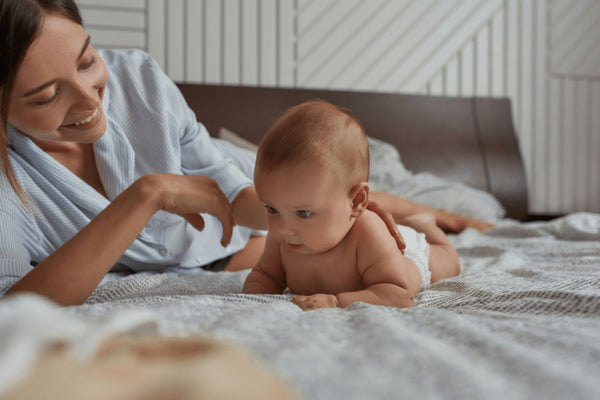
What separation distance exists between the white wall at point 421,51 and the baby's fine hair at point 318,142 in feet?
6.04

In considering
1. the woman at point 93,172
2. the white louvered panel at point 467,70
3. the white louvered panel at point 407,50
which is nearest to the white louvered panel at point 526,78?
the white louvered panel at point 467,70

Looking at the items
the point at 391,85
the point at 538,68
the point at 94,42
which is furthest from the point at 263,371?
the point at 538,68

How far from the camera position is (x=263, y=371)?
404mm

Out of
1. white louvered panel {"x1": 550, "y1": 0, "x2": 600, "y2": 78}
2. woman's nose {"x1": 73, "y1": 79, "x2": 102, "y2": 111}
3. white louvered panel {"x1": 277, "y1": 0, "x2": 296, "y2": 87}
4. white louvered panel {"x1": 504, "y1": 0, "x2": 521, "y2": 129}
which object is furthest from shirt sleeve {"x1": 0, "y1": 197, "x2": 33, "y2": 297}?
white louvered panel {"x1": 550, "y1": 0, "x2": 600, "y2": 78}

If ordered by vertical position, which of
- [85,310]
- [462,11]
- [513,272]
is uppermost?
[462,11]

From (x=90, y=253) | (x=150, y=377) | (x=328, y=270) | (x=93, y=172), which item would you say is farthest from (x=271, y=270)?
(x=150, y=377)

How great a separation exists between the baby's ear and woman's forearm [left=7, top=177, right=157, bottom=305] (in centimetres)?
35

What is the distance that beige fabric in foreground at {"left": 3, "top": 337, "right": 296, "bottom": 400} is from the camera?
13.8 inches

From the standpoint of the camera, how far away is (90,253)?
0.92 metres

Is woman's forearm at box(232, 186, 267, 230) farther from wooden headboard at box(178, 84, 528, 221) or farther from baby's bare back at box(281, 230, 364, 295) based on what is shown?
wooden headboard at box(178, 84, 528, 221)

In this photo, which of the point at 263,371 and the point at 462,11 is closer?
the point at 263,371

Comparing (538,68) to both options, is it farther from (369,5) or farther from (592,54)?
(369,5)

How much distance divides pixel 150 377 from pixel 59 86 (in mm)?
774

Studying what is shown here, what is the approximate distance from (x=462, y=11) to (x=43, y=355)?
299 cm
